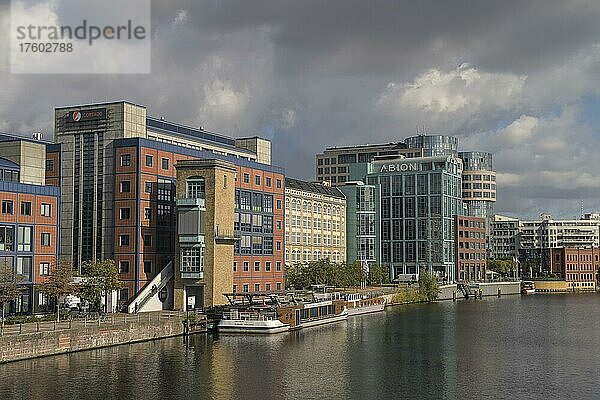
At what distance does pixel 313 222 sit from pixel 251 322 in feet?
256

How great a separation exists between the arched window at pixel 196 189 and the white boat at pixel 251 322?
17.4 m

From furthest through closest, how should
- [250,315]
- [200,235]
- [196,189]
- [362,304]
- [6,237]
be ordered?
[362,304]
[196,189]
[200,235]
[250,315]
[6,237]

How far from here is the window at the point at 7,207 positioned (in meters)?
94.5

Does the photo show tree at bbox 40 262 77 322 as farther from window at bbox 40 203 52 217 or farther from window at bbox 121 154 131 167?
Answer: window at bbox 121 154 131 167

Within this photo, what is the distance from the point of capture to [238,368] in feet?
239

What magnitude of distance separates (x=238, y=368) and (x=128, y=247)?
4747 cm

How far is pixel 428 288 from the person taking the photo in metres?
175

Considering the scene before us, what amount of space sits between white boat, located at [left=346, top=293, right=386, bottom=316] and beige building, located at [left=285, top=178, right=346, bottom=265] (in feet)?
83.9

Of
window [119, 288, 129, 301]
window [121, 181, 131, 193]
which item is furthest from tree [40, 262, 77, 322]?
window [121, 181, 131, 193]

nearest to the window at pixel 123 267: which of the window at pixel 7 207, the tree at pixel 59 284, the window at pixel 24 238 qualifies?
the window at pixel 24 238

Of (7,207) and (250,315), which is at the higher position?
(7,207)

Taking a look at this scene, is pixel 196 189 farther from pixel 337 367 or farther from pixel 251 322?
pixel 337 367

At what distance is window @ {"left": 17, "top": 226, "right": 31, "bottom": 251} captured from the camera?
3777 inches

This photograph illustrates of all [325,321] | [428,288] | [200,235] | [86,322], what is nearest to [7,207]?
[86,322]
